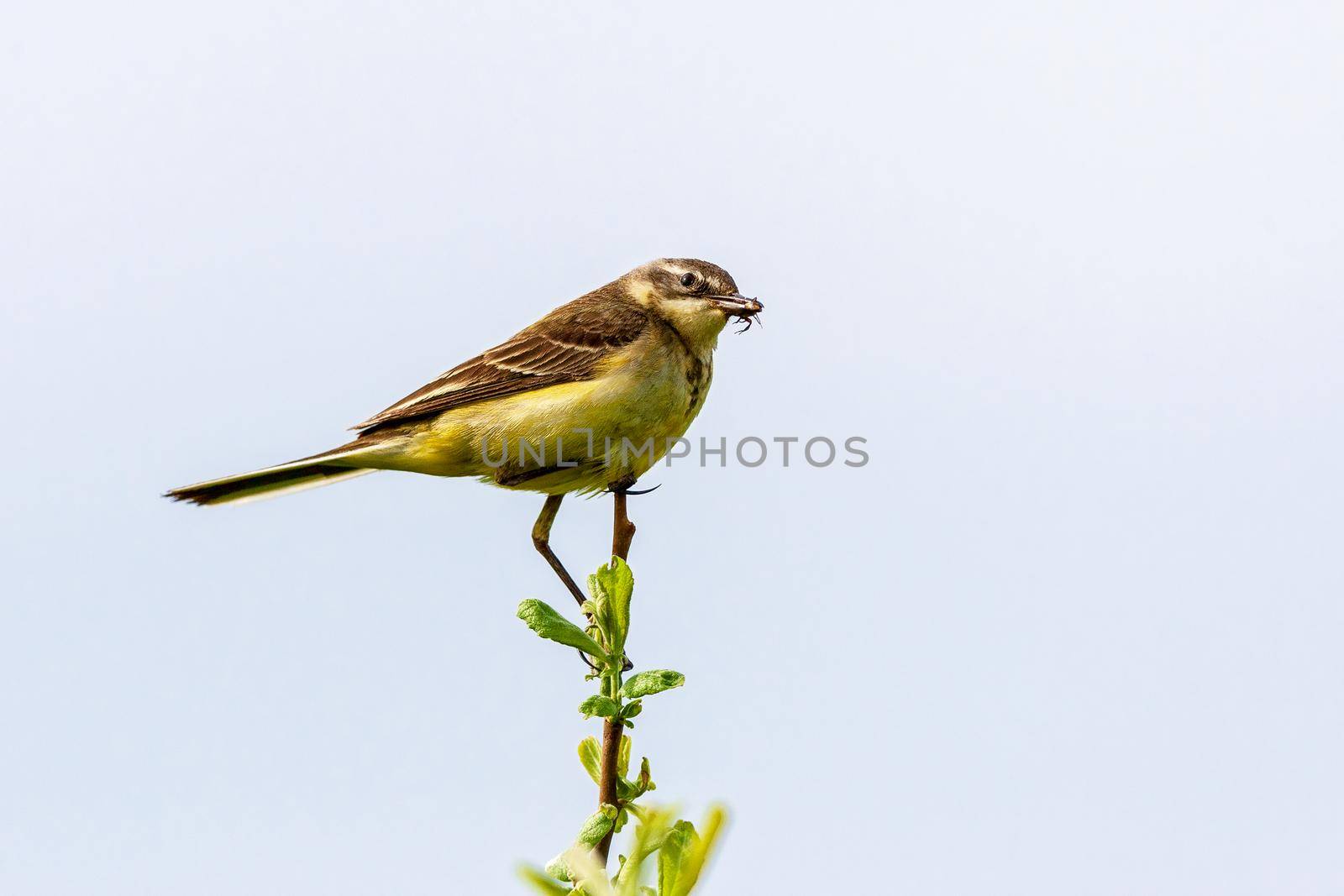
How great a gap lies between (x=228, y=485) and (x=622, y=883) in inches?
179

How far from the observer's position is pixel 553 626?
4.38m

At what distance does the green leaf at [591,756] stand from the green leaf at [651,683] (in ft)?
1.58

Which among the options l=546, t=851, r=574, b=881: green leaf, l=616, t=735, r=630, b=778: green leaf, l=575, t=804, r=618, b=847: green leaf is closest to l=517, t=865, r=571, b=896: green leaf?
l=546, t=851, r=574, b=881: green leaf

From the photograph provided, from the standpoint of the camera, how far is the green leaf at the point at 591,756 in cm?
462

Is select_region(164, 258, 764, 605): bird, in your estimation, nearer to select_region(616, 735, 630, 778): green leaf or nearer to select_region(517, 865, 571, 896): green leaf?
select_region(616, 735, 630, 778): green leaf

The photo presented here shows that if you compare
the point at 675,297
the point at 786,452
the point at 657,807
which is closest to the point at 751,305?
the point at 675,297

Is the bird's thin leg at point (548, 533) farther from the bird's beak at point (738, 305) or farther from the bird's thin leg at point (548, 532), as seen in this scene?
the bird's beak at point (738, 305)

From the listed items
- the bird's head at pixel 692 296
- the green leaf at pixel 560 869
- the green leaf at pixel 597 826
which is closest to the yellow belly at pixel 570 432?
the bird's head at pixel 692 296

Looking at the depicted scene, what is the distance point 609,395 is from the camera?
7789 millimetres

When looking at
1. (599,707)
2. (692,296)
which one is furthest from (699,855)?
(692,296)

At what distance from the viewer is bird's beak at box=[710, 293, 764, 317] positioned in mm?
8344

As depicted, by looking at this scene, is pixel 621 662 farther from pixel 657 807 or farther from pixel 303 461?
pixel 303 461

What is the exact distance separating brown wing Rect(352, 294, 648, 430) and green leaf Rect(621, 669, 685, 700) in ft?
13.4

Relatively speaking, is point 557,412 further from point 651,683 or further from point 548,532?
point 651,683
